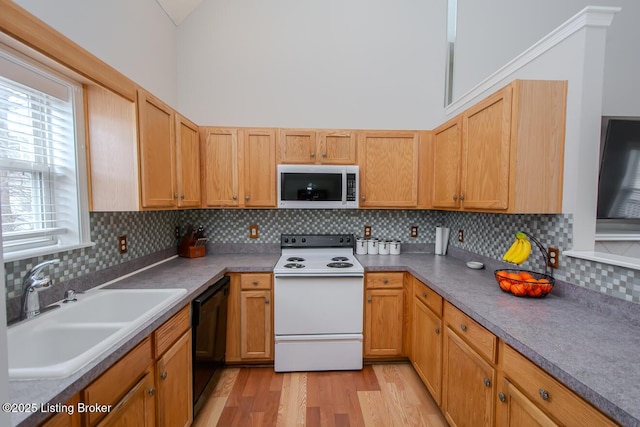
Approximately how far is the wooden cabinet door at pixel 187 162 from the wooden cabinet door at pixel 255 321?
3.00 feet

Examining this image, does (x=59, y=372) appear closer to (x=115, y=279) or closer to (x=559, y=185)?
(x=115, y=279)

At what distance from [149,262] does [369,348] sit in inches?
77.7

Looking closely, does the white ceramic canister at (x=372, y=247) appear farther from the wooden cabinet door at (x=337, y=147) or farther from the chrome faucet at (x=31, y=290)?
the chrome faucet at (x=31, y=290)

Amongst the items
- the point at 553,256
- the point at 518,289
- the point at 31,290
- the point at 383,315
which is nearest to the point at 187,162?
the point at 31,290

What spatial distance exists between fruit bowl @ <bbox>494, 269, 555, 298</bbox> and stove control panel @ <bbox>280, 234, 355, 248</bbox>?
1423 mm

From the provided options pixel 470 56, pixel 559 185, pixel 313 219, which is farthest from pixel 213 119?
pixel 559 185

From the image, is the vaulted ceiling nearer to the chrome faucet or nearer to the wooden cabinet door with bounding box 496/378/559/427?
the chrome faucet

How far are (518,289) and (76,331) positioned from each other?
2222 mm

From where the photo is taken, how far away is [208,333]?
182 cm

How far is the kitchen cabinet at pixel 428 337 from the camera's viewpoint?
68.7 inches

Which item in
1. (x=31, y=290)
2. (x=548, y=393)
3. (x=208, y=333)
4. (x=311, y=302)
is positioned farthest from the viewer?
(x=311, y=302)

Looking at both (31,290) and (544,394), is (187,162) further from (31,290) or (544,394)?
(544,394)

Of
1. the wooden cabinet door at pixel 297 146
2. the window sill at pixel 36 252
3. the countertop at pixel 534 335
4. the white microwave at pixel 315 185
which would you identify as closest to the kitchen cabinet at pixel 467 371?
the countertop at pixel 534 335

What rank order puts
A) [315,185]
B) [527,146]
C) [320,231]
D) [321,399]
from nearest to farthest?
[527,146] < [321,399] < [315,185] < [320,231]
